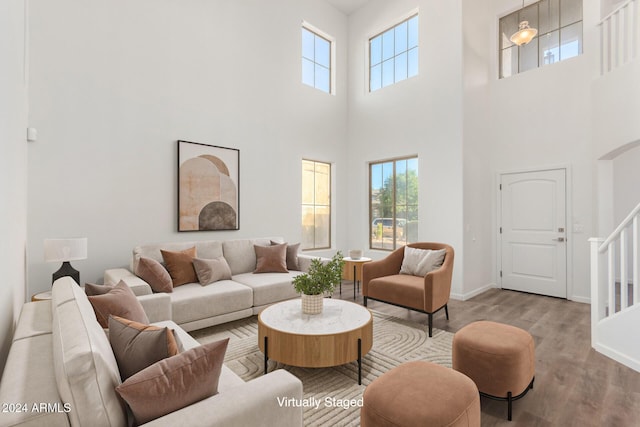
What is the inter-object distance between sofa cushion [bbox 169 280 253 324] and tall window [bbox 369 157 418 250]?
3042 millimetres

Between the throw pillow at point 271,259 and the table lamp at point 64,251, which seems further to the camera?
the throw pillow at point 271,259

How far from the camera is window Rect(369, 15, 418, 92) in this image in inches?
212

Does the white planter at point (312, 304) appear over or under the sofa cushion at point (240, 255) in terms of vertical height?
under

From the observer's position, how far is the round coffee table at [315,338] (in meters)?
2.21

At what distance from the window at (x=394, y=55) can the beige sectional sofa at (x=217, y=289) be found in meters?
3.76

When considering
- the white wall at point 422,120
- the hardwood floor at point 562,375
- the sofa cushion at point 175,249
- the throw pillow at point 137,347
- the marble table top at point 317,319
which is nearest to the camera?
the throw pillow at point 137,347

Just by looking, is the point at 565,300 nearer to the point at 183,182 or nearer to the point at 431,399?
the point at 431,399

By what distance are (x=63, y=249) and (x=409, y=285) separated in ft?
10.9

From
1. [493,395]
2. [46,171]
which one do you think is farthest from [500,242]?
[46,171]

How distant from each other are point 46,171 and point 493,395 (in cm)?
435

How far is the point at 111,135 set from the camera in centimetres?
353

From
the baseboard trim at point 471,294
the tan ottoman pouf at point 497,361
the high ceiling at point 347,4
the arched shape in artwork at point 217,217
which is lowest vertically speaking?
the baseboard trim at point 471,294

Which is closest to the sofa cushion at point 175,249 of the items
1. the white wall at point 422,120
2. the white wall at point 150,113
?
the white wall at point 150,113

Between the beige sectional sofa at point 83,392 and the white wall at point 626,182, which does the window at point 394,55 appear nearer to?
the white wall at point 626,182
